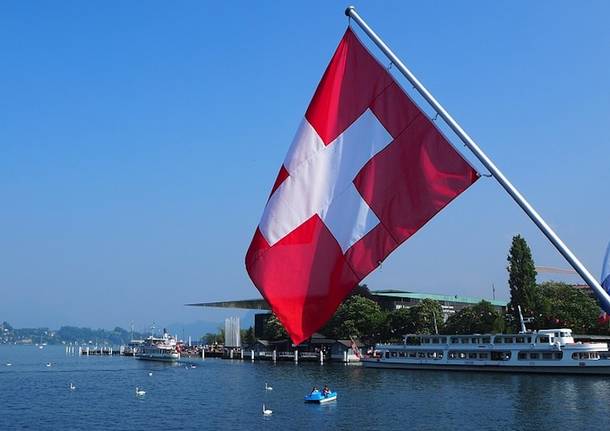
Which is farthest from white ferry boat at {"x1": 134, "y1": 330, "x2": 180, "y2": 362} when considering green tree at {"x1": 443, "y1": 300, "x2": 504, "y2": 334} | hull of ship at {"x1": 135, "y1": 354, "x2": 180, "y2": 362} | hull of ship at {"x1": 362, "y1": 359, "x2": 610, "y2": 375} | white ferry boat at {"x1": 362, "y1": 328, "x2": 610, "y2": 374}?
green tree at {"x1": 443, "y1": 300, "x2": 504, "y2": 334}

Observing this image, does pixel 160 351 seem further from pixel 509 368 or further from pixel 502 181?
pixel 502 181

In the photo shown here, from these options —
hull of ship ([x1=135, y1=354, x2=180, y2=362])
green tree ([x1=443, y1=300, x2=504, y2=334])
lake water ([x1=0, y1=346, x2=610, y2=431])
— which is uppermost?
green tree ([x1=443, y1=300, x2=504, y2=334])

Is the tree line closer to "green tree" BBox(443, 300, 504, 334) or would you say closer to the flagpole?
"green tree" BBox(443, 300, 504, 334)

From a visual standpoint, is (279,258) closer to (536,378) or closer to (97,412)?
(97,412)

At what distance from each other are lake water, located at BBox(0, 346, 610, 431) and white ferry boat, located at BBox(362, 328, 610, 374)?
9.62ft

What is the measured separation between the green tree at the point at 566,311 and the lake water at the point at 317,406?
2767 cm

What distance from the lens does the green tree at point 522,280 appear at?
12344 cm

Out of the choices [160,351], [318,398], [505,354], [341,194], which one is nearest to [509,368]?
[505,354]

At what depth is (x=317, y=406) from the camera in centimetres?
6644

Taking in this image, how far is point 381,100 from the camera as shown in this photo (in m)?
15.3

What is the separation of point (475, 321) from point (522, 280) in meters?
15.1

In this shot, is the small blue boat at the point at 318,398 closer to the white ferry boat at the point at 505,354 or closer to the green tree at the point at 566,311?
the white ferry boat at the point at 505,354

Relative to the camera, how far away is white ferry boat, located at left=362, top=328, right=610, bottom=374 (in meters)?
96.8

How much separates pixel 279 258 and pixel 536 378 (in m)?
86.4
